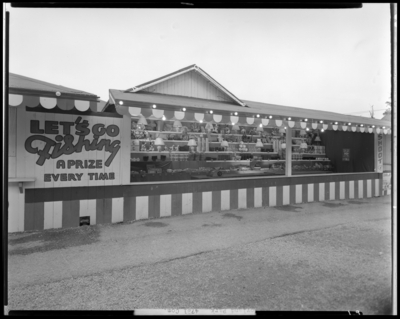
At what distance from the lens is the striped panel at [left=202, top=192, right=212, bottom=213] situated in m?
6.88

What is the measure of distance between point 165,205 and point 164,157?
1.95 m

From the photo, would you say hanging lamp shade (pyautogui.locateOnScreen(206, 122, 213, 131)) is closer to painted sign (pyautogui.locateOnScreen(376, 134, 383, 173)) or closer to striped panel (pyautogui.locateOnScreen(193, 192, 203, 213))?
striped panel (pyautogui.locateOnScreen(193, 192, 203, 213))

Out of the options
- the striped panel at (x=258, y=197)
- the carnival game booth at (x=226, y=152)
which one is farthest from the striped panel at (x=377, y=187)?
the striped panel at (x=258, y=197)

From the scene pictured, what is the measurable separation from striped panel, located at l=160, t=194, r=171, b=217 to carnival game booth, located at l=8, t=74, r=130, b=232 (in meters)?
1.04

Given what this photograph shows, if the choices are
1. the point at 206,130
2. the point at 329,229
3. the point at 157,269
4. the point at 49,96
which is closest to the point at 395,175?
the point at 157,269

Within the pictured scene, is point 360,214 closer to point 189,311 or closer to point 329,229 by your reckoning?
point 329,229

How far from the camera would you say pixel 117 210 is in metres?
5.88

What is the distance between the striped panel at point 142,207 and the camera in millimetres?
6098

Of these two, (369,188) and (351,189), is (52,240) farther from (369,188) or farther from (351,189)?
(369,188)

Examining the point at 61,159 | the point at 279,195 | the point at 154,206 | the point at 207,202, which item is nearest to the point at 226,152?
the point at 279,195

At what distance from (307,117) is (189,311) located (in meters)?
6.31

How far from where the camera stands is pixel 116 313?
2541 millimetres

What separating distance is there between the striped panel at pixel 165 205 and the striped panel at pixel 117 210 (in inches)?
37.0

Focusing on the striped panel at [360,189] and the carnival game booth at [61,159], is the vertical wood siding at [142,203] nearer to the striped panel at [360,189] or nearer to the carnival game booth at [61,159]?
the carnival game booth at [61,159]
